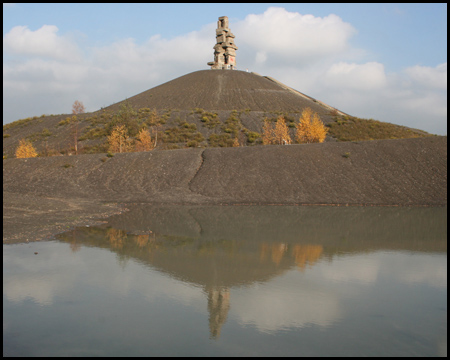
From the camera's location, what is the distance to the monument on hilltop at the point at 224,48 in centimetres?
10450

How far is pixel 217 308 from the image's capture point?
1055cm

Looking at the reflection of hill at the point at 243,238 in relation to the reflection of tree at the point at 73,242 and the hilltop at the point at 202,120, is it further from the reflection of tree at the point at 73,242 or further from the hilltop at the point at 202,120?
the hilltop at the point at 202,120

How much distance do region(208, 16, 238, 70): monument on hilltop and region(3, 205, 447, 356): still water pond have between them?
3620 inches

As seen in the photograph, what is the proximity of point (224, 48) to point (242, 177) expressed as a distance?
78.8 meters

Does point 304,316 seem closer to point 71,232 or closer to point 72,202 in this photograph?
point 71,232

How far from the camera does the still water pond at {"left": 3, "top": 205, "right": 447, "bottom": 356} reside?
857 cm

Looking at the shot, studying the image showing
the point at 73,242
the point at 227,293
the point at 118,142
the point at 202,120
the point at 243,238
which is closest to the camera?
the point at 227,293

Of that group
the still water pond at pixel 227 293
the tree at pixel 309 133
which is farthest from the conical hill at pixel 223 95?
the still water pond at pixel 227 293

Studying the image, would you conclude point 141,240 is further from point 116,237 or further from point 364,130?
point 364,130

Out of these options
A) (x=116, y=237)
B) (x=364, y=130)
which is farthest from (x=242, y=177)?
(x=364, y=130)

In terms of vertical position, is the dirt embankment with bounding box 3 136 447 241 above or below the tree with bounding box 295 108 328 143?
below

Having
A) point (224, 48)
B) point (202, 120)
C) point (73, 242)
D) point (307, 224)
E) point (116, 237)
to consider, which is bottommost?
point (73, 242)

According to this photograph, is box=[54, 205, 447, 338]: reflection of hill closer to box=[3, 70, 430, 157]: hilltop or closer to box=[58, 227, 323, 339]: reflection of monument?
box=[58, 227, 323, 339]: reflection of monument

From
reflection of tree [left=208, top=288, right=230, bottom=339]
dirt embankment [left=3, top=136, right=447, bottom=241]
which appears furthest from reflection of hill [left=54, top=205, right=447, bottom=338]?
dirt embankment [left=3, top=136, right=447, bottom=241]
